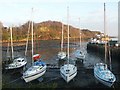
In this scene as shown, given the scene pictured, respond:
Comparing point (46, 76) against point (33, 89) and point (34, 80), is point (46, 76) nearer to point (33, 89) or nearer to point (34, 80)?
point (34, 80)

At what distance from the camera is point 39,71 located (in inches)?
658

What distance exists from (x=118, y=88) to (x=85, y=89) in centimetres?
189

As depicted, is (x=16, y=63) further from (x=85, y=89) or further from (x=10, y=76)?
(x=85, y=89)

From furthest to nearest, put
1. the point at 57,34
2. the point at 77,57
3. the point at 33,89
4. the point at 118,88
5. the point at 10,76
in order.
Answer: the point at 57,34 → the point at 77,57 → the point at 10,76 → the point at 118,88 → the point at 33,89

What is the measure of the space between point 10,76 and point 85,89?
7224 mm

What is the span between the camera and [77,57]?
28234 millimetres

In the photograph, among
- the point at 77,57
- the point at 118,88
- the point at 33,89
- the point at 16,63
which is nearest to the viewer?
the point at 33,89

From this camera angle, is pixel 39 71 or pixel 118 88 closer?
pixel 118 88

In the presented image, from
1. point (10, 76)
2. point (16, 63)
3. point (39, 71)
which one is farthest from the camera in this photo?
point (16, 63)

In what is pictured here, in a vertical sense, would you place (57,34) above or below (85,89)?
above

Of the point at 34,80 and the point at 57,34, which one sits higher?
the point at 57,34

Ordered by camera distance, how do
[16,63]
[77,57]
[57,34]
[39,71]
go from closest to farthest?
[39,71] → [16,63] → [77,57] → [57,34]

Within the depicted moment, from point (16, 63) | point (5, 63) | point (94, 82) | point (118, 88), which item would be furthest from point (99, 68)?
point (5, 63)

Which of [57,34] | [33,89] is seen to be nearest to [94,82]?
[33,89]
